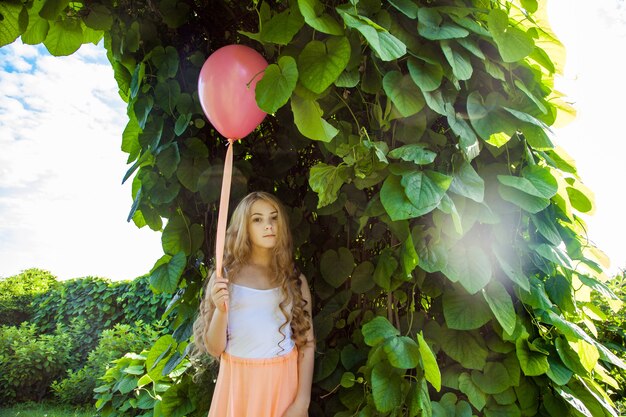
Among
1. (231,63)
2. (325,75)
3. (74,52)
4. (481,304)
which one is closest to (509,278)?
(481,304)

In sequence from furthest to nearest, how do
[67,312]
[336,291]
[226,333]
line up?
1. [67,312]
2. [336,291]
3. [226,333]

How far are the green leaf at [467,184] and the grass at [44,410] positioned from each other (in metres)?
4.14

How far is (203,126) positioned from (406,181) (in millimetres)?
918

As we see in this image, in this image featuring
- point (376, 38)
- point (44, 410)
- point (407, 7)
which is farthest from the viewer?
point (44, 410)

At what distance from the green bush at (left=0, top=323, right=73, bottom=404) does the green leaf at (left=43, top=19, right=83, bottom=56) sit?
12.9ft

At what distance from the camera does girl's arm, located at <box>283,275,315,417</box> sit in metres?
1.67

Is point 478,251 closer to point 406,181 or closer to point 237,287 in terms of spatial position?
point 406,181

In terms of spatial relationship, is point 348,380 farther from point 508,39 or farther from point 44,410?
point 44,410

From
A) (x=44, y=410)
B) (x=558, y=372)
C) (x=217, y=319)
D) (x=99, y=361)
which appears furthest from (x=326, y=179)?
(x=44, y=410)

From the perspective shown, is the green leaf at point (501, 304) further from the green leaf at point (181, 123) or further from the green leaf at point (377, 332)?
the green leaf at point (181, 123)

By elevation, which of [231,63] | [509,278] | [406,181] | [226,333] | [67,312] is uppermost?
[231,63]

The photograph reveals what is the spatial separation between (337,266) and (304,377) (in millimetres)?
369

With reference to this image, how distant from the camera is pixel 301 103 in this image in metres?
1.35

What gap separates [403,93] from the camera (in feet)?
4.45
